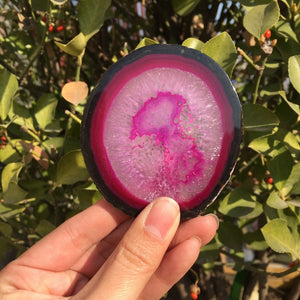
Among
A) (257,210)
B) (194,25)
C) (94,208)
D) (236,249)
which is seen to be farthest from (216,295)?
(194,25)

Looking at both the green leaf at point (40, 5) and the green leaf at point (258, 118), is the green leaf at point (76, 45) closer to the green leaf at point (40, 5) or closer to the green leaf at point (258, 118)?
the green leaf at point (40, 5)

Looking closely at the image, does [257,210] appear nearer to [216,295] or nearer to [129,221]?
[129,221]

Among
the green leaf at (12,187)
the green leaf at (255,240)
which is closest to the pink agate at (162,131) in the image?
the green leaf at (12,187)

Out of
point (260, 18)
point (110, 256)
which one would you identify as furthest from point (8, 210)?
point (260, 18)

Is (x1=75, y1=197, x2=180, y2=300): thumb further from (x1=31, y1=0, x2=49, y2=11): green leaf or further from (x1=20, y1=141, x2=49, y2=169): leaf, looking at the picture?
(x1=31, y1=0, x2=49, y2=11): green leaf

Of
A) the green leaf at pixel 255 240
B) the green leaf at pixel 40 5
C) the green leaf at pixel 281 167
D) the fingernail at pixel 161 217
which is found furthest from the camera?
the green leaf at pixel 255 240

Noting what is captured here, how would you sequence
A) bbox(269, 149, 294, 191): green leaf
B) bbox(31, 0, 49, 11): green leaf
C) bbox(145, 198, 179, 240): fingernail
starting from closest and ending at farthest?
bbox(145, 198, 179, 240): fingernail → bbox(269, 149, 294, 191): green leaf → bbox(31, 0, 49, 11): green leaf

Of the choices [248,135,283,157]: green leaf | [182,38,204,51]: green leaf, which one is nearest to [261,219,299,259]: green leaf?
[248,135,283,157]: green leaf
